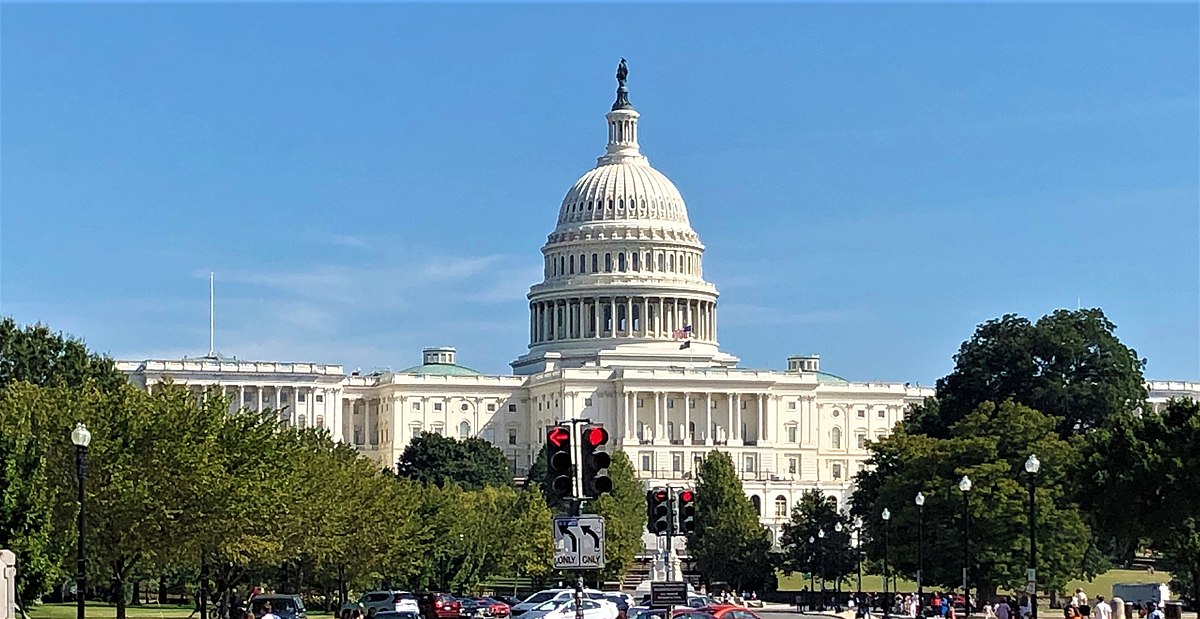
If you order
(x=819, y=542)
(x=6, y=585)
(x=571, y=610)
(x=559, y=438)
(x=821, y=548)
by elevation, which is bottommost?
(x=571, y=610)

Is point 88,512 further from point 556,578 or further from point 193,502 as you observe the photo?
point 556,578

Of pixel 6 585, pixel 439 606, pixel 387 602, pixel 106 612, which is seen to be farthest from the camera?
pixel 106 612

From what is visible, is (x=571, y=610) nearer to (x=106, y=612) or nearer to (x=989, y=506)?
(x=106, y=612)

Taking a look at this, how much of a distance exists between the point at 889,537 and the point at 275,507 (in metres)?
40.4

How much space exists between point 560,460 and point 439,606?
47.6 m

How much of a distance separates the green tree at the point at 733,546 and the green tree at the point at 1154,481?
2582 inches

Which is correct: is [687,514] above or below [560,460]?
below

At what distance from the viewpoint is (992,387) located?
13862cm

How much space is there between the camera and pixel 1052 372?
138 m

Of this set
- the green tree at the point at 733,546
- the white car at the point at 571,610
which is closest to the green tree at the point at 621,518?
the green tree at the point at 733,546

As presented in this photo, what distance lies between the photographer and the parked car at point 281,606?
70662 mm

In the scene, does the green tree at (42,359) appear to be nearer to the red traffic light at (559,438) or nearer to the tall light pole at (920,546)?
the tall light pole at (920,546)

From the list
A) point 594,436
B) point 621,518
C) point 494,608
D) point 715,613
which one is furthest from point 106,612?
point 621,518

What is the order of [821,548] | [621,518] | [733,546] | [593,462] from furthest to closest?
[621,518]
[733,546]
[821,548]
[593,462]
